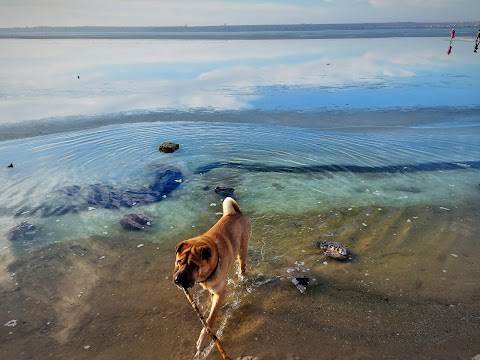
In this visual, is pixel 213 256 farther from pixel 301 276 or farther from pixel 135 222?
pixel 135 222

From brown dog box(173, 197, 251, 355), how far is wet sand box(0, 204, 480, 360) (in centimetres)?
54

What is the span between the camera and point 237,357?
4.96 meters

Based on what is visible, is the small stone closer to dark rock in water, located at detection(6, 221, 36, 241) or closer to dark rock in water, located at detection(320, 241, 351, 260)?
dark rock in water, located at detection(6, 221, 36, 241)

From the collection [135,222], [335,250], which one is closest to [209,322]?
[335,250]

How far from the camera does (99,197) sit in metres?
9.59

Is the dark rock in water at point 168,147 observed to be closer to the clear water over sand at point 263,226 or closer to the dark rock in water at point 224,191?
the clear water over sand at point 263,226

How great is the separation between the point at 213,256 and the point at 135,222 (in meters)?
4.10

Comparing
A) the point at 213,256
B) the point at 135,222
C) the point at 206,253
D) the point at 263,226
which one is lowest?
the point at 263,226

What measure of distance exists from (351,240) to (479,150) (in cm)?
844

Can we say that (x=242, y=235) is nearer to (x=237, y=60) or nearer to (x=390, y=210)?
(x=390, y=210)

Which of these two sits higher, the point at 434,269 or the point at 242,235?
the point at 242,235

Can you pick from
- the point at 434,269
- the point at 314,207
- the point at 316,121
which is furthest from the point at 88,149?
the point at 434,269

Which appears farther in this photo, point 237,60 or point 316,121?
point 237,60

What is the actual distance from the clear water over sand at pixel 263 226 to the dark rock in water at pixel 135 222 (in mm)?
181
